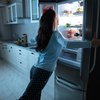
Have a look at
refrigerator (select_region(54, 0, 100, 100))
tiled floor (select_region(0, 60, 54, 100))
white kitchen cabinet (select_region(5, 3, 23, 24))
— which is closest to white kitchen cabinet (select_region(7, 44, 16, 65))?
tiled floor (select_region(0, 60, 54, 100))

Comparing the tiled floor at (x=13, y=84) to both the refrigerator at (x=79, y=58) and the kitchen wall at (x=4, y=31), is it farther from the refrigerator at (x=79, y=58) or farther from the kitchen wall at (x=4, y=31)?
the kitchen wall at (x=4, y=31)

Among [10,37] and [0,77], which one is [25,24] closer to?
[10,37]

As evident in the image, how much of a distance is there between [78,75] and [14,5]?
3.48 meters

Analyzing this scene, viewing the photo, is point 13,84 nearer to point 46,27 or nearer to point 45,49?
point 45,49

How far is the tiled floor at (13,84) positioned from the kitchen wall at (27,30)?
1.11 m

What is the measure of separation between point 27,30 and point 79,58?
315cm

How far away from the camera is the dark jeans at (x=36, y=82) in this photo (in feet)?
7.18

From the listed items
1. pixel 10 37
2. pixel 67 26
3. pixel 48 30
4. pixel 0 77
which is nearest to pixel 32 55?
pixel 0 77

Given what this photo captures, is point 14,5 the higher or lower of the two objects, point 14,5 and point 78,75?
the higher

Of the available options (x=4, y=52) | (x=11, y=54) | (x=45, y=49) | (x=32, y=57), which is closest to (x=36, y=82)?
(x=45, y=49)

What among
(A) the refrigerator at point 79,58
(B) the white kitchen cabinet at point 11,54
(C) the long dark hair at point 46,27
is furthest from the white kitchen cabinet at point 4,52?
(C) the long dark hair at point 46,27

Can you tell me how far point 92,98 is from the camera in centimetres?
203

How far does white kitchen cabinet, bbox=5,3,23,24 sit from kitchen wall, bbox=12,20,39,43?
316mm

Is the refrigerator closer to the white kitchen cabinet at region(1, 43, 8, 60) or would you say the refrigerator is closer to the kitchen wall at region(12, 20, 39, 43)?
the kitchen wall at region(12, 20, 39, 43)
